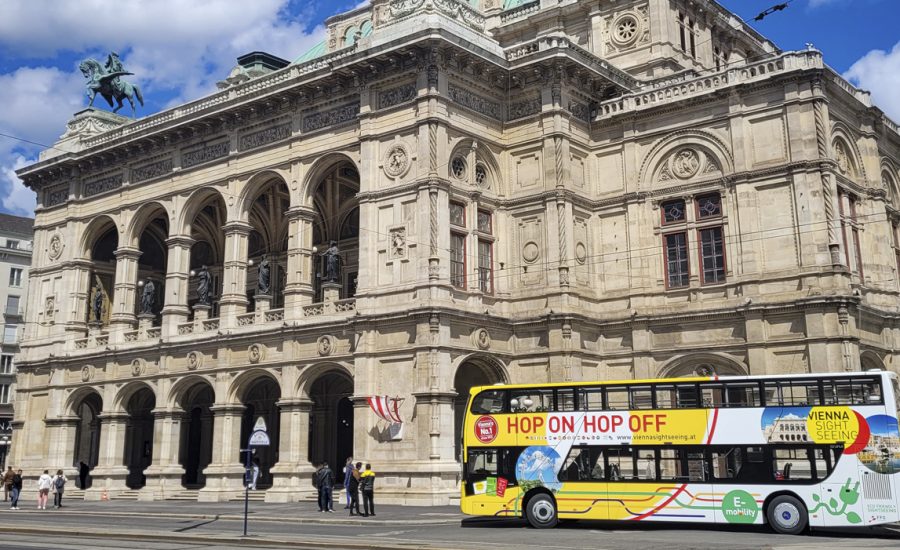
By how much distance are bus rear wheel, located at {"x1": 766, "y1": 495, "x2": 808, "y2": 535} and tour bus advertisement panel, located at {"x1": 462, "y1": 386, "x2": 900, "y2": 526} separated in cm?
17

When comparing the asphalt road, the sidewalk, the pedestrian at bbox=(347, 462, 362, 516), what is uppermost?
the pedestrian at bbox=(347, 462, 362, 516)

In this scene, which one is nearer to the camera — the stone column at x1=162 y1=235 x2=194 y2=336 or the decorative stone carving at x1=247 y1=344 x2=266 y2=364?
the decorative stone carving at x1=247 y1=344 x2=266 y2=364

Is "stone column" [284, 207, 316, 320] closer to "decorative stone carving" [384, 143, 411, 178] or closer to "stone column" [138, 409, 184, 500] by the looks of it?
"decorative stone carving" [384, 143, 411, 178]

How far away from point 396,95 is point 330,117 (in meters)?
3.52

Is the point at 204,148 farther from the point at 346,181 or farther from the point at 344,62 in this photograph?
the point at 344,62

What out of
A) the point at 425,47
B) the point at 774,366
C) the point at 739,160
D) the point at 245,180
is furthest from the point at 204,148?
the point at 774,366

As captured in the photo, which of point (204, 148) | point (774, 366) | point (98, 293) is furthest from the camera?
point (98, 293)

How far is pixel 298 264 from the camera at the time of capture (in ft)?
123

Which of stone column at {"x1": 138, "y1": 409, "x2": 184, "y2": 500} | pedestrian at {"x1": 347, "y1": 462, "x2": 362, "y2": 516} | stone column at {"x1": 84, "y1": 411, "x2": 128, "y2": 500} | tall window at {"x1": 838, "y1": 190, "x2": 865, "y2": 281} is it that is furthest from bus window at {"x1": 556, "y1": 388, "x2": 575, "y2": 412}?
stone column at {"x1": 84, "y1": 411, "x2": 128, "y2": 500}

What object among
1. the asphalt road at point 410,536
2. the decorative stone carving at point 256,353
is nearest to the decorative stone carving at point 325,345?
the decorative stone carving at point 256,353

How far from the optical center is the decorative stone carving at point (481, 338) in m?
34.1

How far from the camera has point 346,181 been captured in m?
43.9

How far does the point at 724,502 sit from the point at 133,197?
33.1 metres

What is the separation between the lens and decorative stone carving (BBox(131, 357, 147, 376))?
42000 mm
